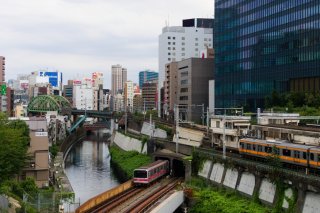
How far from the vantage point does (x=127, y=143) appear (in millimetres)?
93062

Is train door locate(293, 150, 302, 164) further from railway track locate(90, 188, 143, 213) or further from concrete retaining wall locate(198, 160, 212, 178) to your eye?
railway track locate(90, 188, 143, 213)

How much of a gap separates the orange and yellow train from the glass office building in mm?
39483

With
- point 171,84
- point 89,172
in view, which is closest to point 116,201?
point 89,172

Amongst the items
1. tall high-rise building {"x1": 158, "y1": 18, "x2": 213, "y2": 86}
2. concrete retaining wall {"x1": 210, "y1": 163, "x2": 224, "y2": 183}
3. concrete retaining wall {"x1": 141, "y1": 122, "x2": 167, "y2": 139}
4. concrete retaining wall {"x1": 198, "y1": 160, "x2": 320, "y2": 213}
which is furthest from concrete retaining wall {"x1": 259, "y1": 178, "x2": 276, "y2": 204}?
tall high-rise building {"x1": 158, "y1": 18, "x2": 213, "y2": 86}

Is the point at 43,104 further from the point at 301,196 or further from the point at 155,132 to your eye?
the point at 301,196

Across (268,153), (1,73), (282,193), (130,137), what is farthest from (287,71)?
(1,73)

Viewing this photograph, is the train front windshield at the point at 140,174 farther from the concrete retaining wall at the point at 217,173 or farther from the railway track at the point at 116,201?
the concrete retaining wall at the point at 217,173

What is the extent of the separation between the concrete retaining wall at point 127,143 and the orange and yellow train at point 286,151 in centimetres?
3339

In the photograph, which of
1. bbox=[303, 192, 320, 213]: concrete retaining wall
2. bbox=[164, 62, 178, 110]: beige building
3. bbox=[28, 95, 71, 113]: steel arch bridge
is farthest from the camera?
bbox=[28, 95, 71, 113]: steel arch bridge

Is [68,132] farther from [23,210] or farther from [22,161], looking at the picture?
[23,210]

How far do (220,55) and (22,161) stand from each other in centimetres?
7336

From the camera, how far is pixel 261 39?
317 ft

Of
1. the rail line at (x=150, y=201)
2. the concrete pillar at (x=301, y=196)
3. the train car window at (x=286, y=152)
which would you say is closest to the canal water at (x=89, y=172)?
the rail line at (x=150, y=201)

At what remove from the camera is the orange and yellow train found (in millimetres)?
36094
